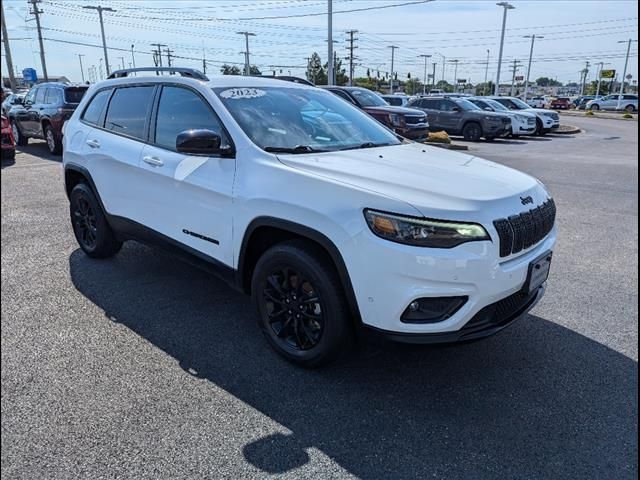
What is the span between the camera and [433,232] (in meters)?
2.64

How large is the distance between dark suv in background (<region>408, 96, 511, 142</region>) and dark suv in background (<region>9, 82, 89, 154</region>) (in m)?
13.4

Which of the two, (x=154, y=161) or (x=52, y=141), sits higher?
(x=154, y=161)

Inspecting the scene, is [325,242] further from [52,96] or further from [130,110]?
[52,96]

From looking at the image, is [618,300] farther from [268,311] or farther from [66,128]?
[66,128]

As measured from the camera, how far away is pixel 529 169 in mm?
12055

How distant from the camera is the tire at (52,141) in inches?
510

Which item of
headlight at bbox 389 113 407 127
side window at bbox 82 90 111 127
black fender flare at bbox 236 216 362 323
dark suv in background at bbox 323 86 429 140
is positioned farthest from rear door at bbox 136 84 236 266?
headlight at bbox 389 113 407 127

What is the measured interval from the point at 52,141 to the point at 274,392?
12496mm

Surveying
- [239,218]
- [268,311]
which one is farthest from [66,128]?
[268,311]

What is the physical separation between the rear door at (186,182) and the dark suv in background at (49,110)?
971 centimetres

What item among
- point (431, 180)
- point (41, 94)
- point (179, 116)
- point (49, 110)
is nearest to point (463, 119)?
point (49, 110)

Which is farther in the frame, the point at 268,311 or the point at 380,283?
the point at 268,311

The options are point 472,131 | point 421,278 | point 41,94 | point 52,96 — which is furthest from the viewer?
point 472,131

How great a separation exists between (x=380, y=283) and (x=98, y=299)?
8.91ft
